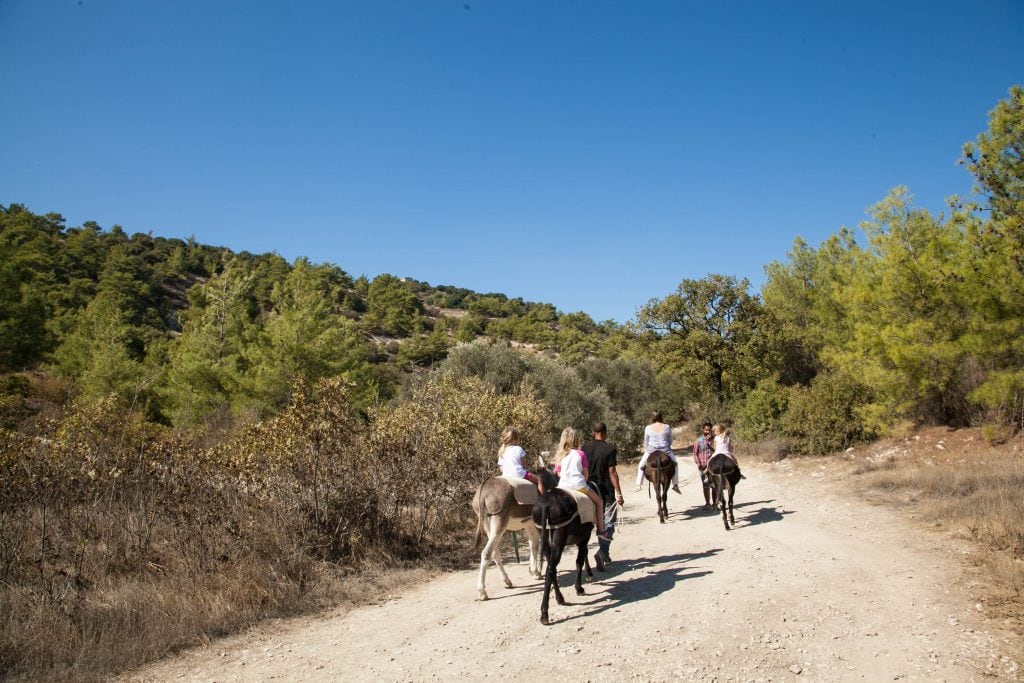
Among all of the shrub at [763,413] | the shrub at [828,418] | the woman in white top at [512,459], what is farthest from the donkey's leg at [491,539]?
the shrub at [763,413]

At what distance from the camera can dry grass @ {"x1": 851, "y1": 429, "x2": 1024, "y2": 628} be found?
741 cm

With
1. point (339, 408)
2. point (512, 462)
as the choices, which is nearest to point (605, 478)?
point (512, 462)

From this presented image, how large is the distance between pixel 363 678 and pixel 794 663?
13.1ft

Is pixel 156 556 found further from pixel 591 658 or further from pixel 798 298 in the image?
pixel 798 298

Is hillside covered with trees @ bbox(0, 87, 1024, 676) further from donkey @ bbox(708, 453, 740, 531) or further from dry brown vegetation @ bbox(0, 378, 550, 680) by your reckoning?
donkey @ bbox(708, 453, 740, 531)

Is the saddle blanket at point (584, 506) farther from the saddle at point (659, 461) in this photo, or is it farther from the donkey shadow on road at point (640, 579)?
the saddle at point (659, 461)

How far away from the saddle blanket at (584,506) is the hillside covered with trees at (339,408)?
3.70 metres

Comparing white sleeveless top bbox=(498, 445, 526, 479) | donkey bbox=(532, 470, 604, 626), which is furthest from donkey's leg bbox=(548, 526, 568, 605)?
white sleeveless top bbox=(498, 445, 526, 479)

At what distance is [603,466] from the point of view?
8.95m

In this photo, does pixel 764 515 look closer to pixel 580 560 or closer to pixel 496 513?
pixel 580 560

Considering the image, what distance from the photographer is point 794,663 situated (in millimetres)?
5391

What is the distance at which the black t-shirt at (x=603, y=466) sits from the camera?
8922 mm

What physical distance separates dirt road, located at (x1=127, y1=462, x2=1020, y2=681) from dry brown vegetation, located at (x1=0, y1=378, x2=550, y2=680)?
0.66 metres

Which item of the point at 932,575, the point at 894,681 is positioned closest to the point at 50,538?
the point at 894,681
